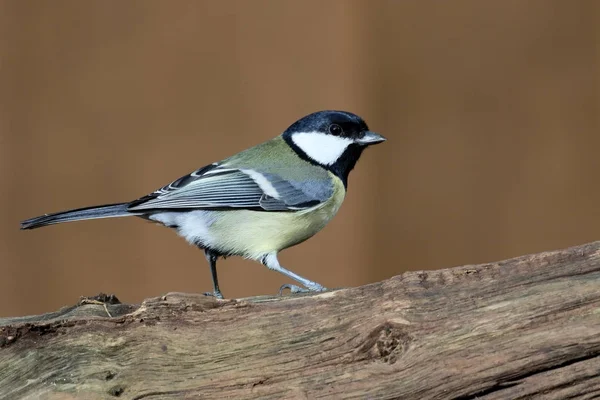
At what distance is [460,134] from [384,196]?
0.90 ft

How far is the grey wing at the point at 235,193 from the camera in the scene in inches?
51.0

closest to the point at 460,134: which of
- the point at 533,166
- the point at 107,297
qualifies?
the point at 533,166

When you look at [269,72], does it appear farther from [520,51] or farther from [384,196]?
[520,51]

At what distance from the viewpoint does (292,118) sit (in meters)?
1.90

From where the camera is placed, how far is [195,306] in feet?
3.04

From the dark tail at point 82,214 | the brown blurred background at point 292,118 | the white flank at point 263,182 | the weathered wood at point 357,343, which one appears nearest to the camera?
the weathered wood at point 357,343

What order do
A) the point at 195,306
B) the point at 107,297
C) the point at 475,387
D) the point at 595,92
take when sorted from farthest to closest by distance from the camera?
the point at 595,92 < the point at 107,297 < the point at 195,306 < the point at 475,387

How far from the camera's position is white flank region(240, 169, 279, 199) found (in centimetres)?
133

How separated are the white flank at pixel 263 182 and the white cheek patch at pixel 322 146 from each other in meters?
0.12

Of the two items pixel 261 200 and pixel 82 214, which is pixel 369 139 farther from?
pixel 82 214

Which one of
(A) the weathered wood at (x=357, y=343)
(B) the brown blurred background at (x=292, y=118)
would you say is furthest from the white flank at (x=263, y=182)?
(B) the brown blurred background at (x=292, y=118)

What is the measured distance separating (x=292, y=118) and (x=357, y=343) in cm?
113

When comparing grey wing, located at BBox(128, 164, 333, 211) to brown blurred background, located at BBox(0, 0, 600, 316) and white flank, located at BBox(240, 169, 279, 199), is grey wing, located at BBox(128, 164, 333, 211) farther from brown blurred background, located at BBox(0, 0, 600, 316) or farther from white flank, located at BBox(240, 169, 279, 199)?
brown blurred background, located at BBox(0, 0, 600, 316)

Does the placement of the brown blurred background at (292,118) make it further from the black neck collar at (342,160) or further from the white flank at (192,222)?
the white flank at (192,222)
